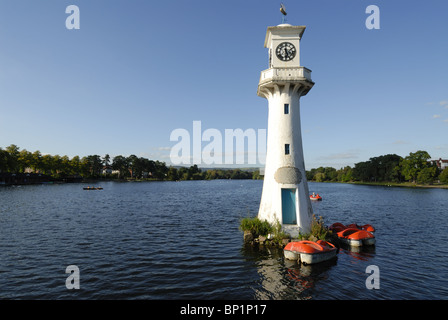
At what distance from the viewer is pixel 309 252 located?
54.4 ft

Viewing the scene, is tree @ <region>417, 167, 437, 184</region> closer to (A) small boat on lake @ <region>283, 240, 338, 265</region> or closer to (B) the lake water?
(B) the lake water

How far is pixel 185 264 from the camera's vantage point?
58.1 feet

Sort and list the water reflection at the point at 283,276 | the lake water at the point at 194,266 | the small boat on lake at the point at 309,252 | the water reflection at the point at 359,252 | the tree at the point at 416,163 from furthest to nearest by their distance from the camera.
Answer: the tree at the point at 416,163
the water reflection at the point at 359,252
the small boat on lake at the point at 309,252
the lake water at the point at 194,266
the water reflection at the point at 283,276

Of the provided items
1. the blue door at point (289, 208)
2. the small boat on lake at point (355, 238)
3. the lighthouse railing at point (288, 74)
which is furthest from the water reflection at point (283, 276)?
the lighthouse railing at point (288, 74)

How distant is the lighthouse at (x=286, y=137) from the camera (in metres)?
20.3

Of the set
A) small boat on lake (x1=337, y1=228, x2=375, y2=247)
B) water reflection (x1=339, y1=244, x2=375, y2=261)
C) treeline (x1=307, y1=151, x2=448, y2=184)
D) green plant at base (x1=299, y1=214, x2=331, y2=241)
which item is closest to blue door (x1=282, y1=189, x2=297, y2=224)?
green plant at base (x1=299, y1=214, x2=331, y2=241)

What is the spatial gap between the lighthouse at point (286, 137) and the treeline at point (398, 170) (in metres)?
135

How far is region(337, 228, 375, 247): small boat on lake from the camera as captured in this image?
69.8 feet

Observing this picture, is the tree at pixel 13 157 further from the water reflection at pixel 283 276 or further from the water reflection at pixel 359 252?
the water reflection at pixel 359 252
